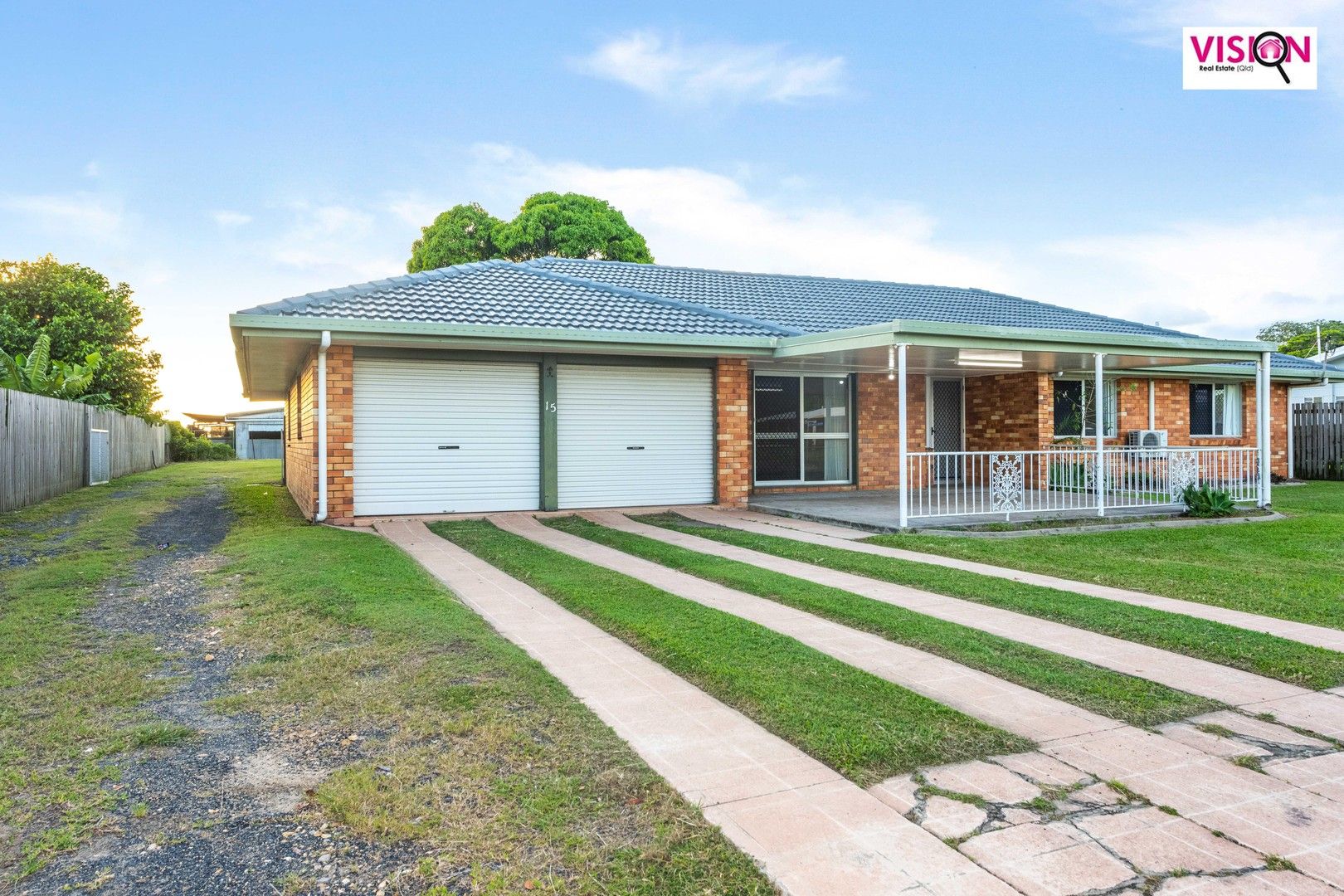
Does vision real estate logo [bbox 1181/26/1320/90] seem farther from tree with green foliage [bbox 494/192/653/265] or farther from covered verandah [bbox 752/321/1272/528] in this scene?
tree with green foliage [bbox 494/192/653/265]

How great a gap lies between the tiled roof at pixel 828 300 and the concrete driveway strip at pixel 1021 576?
4204 millimetres

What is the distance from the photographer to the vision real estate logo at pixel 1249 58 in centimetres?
1124

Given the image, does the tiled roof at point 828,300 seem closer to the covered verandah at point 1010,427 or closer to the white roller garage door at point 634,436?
the covered verandah at point 1010,427

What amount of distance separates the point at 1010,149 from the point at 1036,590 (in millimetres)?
11638

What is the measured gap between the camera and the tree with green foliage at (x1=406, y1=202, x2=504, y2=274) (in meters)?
36.7

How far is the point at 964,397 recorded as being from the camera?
1850 cm

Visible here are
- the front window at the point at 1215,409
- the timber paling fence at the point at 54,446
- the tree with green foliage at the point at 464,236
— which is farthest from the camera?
the tree with green foliage at the point at 464,236

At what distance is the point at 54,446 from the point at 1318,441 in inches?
1111

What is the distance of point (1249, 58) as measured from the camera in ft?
38.5

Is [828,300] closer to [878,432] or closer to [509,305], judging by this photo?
[878,432]

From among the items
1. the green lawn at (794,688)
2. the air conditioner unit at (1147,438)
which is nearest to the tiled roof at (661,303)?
the air conditioner unit at (1147,438)

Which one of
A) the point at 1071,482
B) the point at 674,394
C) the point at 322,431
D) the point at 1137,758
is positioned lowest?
the point at 1137,758

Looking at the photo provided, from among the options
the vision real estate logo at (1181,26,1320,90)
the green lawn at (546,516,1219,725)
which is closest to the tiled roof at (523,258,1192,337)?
the vision real estate logo at (1181,26,1320,90)

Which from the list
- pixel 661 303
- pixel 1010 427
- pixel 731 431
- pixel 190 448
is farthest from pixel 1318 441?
pixel 190 448
